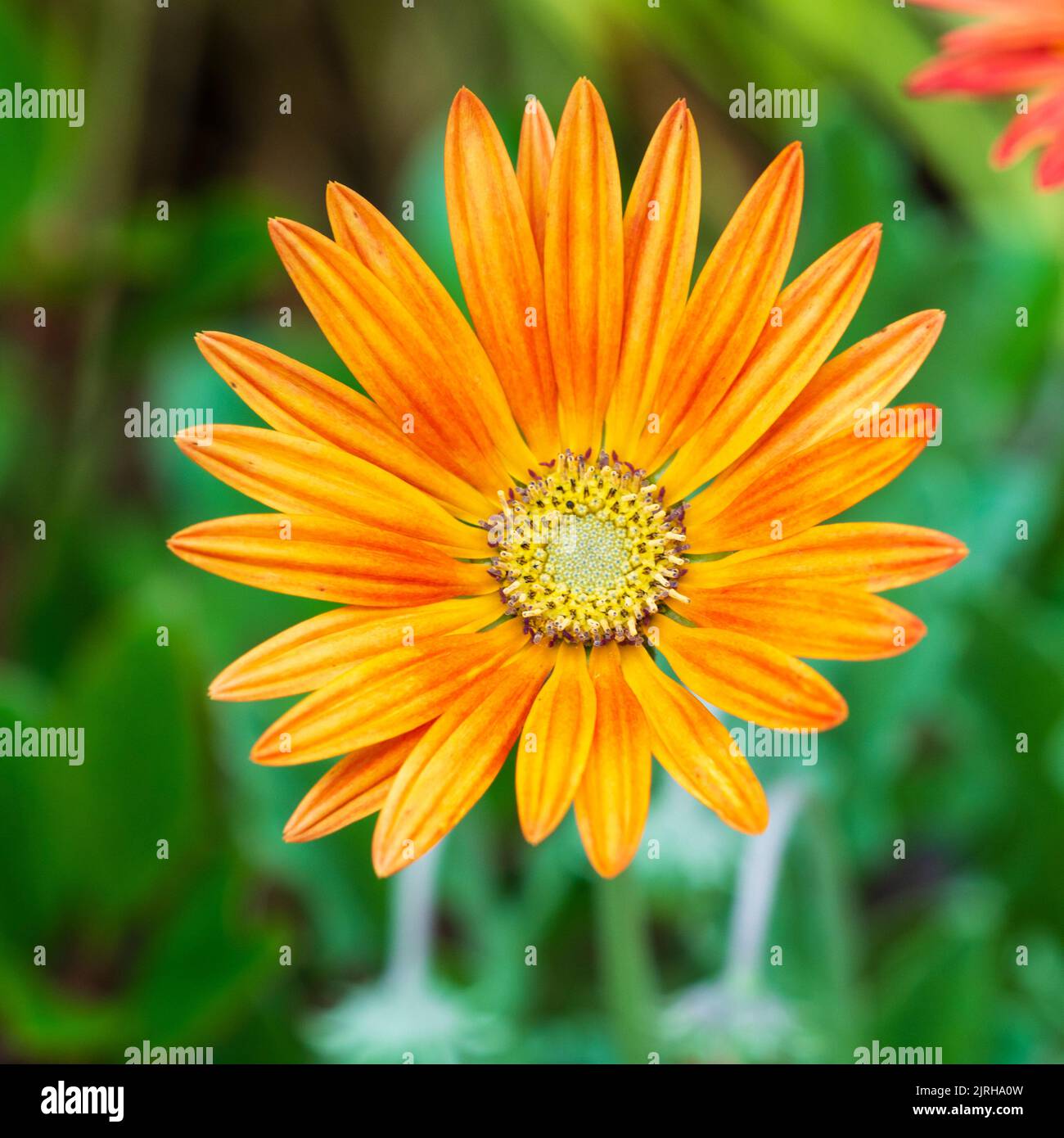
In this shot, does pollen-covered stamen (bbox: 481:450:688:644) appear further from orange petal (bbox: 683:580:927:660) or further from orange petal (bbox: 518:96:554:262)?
orange petal (bbox: 518:96:554:262)

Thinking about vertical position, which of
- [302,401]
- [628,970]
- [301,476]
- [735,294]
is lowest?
[628,970]

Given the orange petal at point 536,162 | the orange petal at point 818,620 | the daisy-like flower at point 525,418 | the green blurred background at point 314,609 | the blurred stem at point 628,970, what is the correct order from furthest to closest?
the green blurred background at point 314,609
the blurred stem at point 628,970
the orange petal at point 536,162
the daisy-like flower at point 525,418
the orange petal at point 818,620

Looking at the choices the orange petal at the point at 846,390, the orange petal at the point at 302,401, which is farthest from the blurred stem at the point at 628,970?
the orange petal at the point at 302,401

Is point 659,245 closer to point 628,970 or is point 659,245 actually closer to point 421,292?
point 421,292

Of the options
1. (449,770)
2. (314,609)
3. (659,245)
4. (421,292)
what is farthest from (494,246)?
(314,609)

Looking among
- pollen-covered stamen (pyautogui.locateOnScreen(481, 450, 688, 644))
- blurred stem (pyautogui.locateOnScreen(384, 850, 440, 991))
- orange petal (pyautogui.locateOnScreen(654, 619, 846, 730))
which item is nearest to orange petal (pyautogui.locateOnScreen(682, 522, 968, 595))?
orange petal (pyautogui.locateOnScreen(654, 619, 846, 730))

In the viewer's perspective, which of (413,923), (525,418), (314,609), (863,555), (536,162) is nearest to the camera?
(863,555)

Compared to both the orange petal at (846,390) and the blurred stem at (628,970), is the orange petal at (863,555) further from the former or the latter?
the blurred stem at (628,970)
